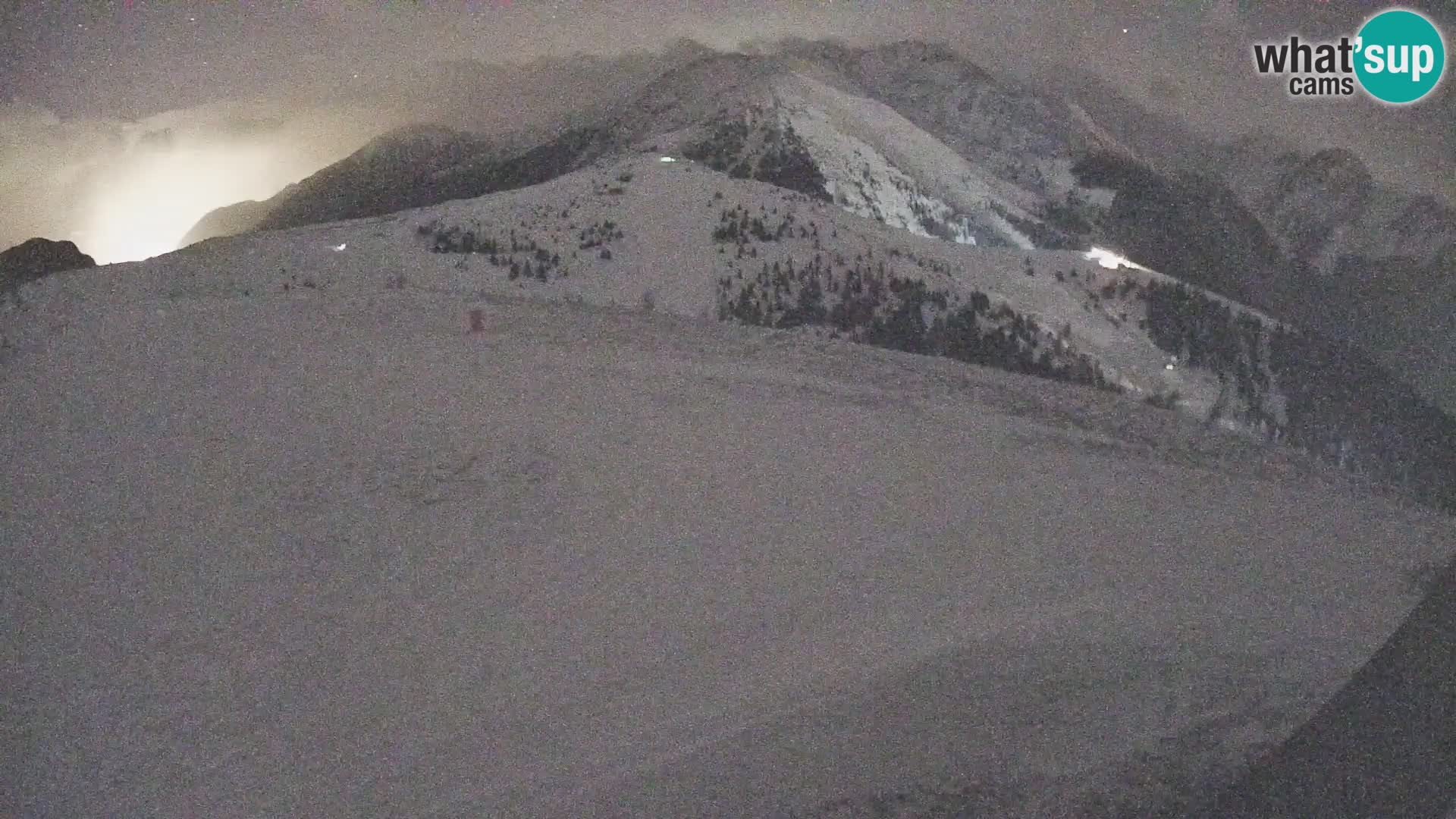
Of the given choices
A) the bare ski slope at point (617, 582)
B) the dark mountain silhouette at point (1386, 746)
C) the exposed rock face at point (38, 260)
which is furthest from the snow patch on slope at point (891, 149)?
the dark mountain silhouette at point (1386, 746)

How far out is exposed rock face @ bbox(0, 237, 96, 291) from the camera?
10766 millimetres

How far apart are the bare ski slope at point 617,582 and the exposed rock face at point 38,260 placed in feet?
11.7

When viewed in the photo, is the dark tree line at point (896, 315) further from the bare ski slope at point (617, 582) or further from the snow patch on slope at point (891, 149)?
the snow patch on slope at point (891, 149)

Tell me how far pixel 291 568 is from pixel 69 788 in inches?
56.5

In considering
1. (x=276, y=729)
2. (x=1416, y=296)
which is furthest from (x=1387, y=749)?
(x=1416, y=296)

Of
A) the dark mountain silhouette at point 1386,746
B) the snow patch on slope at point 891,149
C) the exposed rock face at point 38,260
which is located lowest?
the dark mountain silhouette at point 1386,746

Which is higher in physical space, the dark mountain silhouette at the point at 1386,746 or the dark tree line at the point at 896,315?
the dark tree line at the point at 896,315

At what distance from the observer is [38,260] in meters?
11.4

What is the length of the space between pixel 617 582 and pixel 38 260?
10.2 m

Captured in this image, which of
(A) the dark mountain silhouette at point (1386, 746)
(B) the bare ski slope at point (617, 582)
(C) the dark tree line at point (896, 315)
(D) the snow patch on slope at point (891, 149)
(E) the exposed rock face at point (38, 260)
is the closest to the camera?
(A) the dark mountain silhouette at point (1386, 746)

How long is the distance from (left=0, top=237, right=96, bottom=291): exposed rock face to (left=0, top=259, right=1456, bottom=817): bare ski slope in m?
3.58

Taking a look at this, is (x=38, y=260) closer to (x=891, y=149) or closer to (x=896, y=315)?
(x=896, y=315)

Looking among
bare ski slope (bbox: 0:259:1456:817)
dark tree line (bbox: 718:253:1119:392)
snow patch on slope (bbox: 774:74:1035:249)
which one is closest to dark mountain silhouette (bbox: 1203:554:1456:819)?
bare ski slope (bbox: 0:259:1456:817)

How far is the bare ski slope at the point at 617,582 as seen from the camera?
13.0 feet
